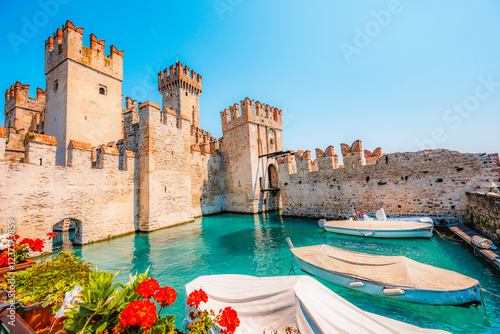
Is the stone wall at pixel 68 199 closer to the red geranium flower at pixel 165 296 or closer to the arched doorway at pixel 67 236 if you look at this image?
the arched doorway at pixel 67 236

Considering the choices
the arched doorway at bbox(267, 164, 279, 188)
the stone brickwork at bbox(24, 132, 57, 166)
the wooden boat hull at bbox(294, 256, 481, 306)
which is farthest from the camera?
the arched doorway at bbox(267, 164, 279, 188)

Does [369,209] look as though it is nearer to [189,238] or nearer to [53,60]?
[189,238]

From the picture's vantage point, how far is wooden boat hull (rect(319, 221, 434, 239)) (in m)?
9.66

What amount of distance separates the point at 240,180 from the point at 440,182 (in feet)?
52.2

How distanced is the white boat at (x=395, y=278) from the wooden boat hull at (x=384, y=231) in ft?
16.7

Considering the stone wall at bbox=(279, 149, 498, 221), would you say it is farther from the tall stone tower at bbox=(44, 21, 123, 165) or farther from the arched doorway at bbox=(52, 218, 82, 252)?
the tall stone tower at bbox=(44, 21, 123, 165)

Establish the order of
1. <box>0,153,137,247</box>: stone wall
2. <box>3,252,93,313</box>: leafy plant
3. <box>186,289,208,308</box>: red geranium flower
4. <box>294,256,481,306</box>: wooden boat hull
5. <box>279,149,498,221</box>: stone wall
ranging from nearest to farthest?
1. <box>186,289,208,308</box>: red geranium flower
2. <box>3,252,93,313</box>: leafy plant
3. <box>294,256,481,306</box>: wooden boat hull
4. <box>0,153,137,247</box>: stone wall
5. <box>279,149,498,221</box>: stone wall

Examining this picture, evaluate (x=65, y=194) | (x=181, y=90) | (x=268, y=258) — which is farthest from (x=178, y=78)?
(x=268, y=258)

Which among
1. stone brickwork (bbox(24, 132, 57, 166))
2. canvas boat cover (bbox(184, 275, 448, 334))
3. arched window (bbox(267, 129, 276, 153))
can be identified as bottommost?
canvas boat cover (bbox(184, 275, 448, 334))

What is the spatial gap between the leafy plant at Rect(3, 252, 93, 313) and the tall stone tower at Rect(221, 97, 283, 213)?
17.6m

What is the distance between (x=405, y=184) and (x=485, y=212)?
151 inches

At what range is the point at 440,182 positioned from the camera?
11047mm

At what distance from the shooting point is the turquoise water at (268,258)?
480 centimetres

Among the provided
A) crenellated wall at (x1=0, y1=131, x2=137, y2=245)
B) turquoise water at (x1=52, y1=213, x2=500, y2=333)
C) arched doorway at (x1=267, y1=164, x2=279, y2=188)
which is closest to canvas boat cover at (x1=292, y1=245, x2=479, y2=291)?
turquoise water at (x1=52, y1=213, x2=500, y2=333)
